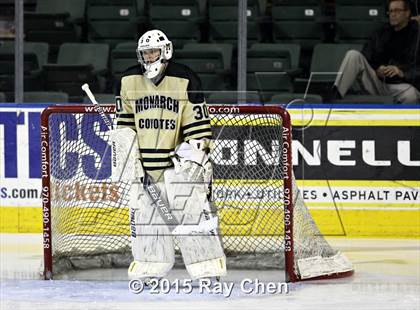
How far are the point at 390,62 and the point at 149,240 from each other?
8.93ft

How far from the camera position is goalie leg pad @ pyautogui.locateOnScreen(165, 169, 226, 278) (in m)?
6.20

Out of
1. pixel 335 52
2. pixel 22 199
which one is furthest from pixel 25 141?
pixel 335 52

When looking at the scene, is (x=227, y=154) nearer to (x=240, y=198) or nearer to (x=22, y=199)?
(x=240, y=198)

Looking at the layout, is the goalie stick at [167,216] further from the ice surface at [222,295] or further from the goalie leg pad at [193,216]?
the ice surface at [222,295]

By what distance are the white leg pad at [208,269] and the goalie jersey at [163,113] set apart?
52cm

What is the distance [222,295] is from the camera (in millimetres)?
6297

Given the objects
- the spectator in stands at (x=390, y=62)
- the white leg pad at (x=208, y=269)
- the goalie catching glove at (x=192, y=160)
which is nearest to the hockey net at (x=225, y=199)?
the white leg pad at (x=208, y=269)

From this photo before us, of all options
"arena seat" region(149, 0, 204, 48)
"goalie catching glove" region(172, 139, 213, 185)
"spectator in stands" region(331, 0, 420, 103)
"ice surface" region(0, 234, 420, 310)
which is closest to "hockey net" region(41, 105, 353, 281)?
"ice surface" region(0, 234, 420, 310)

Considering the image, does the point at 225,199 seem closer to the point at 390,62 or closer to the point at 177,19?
the point at 177,19

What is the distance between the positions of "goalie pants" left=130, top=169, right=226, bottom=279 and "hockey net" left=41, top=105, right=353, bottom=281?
60 centimetres

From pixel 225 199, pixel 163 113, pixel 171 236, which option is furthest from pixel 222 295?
pixel 225 199

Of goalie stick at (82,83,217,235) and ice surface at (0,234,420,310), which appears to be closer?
ice surface at (0,234,420,310)

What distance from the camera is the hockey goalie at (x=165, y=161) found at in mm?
6137

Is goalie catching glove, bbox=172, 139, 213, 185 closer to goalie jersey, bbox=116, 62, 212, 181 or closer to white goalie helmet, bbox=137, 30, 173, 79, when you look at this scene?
goalie jersey, bbox=116, 62, 212, 181
